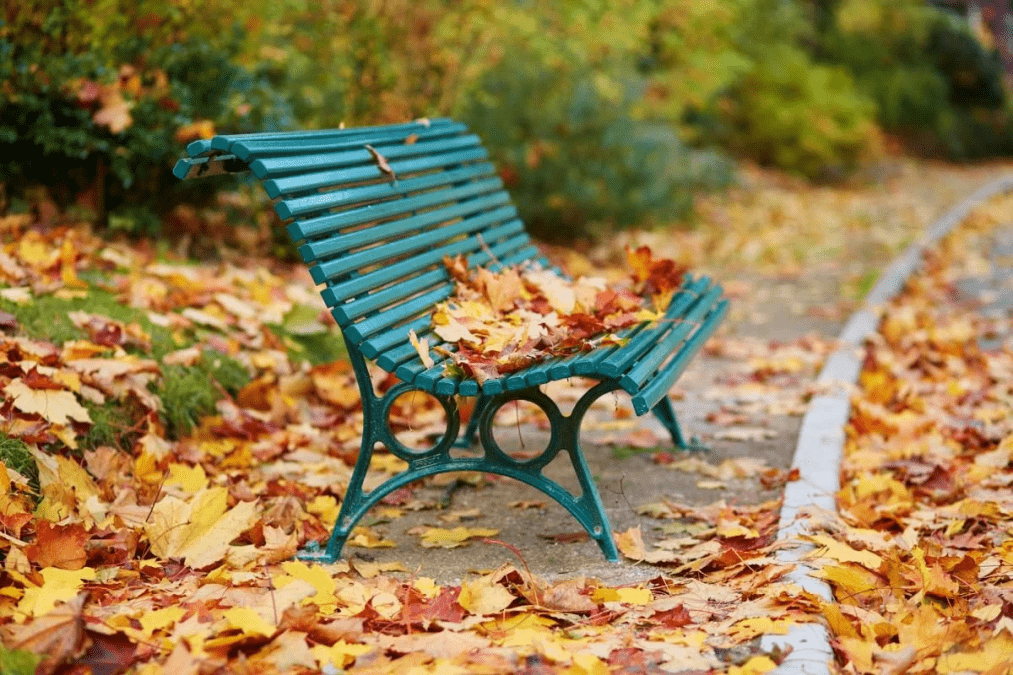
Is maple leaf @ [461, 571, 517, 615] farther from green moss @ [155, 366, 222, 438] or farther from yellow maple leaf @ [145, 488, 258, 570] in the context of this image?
green moss @ [155, 366, 222, 438]

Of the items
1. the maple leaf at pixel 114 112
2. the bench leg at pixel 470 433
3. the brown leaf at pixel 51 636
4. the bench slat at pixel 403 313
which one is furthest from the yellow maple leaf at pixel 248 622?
the maple leaf at pixel 114 112

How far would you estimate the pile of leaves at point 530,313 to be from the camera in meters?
2.78

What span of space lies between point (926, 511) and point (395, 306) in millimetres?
1659

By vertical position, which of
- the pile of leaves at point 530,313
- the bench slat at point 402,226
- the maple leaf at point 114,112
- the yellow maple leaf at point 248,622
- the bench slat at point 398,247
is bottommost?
the yellow maple leaf at point 248,622

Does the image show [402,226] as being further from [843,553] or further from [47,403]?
[843,553]

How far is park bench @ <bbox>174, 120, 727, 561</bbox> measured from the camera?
262 centimetres

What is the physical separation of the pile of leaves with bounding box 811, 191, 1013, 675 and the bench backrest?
4.35 ft

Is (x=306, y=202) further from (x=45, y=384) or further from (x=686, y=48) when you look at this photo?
(x=686, y=48)

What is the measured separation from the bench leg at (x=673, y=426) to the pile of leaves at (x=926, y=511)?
54 centimetres

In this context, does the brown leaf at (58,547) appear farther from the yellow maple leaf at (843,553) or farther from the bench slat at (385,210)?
the yellow maple leaf at (843,553)

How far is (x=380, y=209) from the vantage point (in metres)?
3.09

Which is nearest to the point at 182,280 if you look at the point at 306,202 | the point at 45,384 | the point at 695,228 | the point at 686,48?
the point at 45,384

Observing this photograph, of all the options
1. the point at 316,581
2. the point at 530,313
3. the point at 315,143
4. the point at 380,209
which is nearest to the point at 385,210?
the point at 380,209

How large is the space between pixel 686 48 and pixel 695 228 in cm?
208
